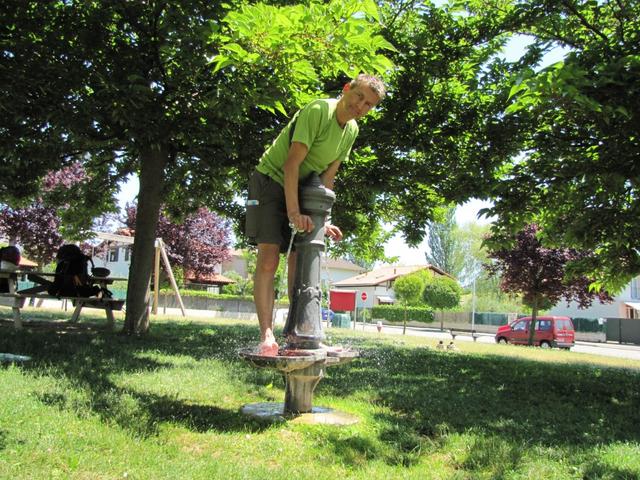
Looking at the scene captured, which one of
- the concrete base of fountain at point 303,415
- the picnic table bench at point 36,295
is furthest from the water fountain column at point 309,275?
the picnic table bench at point 36,295

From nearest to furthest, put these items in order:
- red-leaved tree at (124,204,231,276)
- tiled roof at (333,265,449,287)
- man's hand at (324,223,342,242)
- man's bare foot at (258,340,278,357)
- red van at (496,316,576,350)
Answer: man's bare foot at (258,340,278,357) < man's hand at (324,223,342,242) < red van at (496,316,576,350) < red-leaved tree at (124,204,231,276) < tiled roof at (333,265,449,287)

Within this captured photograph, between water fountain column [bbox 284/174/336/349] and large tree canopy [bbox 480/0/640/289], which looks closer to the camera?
water fountain column [bbox 284/174/336/349]

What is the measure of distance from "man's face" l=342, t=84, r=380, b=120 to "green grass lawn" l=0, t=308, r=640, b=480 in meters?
2.24

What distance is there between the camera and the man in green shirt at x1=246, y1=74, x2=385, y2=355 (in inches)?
149

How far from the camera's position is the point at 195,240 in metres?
29.7

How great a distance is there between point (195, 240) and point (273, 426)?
2699 centimetres

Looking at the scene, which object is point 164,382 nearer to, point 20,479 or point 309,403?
point 309,403

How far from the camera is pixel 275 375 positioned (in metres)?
5.61

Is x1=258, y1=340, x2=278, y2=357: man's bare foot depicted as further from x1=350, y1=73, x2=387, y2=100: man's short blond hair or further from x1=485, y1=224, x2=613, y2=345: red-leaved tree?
x1=485, y1=224, x2=613, y2=345: red-leaved tree

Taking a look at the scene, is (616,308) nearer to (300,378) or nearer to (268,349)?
(300,378)

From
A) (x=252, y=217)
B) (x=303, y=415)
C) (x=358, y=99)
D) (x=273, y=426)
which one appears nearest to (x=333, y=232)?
(x=252, y=217)

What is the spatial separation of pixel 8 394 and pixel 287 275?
2.12 m

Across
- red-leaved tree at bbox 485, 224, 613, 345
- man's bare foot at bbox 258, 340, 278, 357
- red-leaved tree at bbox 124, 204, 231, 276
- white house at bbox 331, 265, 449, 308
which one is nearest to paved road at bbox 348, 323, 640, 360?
red-leaved tree at bbox 485, 224, 613, 345

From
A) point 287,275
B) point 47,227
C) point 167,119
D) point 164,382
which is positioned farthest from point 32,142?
point 47,227
